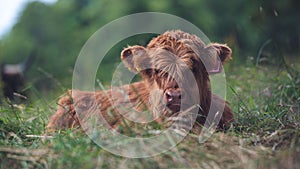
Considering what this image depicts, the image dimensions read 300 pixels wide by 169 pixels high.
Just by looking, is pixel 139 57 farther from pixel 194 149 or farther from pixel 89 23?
pixel 89 23

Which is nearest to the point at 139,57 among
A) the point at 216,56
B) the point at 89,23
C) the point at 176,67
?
the point at 176,67

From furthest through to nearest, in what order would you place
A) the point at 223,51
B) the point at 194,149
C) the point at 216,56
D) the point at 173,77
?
the point at 223,51, the point at 216,56, the point at 173,77, the point at 194,149

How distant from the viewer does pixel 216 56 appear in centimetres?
561

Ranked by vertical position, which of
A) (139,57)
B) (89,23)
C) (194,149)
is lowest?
(89,23)

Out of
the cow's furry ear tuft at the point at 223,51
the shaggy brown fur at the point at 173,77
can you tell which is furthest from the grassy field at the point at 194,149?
the cow's furry ear tuft at the point at 223,51

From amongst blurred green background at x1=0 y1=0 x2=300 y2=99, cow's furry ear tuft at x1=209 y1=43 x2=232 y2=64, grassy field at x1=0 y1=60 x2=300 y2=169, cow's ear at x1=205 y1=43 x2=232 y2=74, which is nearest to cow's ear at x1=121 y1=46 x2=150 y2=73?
cow's ear at x1=205 y1=43 x2=232 y2=74

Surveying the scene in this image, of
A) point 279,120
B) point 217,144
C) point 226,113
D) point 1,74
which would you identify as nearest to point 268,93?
point 226,113

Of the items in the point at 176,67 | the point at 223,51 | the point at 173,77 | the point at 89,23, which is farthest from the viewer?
the point at 89,23

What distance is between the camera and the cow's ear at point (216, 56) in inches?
217

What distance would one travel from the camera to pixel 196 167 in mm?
3467

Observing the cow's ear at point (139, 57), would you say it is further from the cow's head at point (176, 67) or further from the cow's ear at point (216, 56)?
the cow's ear at point (216, 56)

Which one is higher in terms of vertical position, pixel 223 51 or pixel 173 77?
pixel 223 51

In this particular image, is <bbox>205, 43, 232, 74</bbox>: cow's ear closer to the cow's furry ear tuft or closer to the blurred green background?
the cow's furry ear tuft

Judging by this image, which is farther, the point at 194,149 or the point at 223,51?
the point at 223,51
